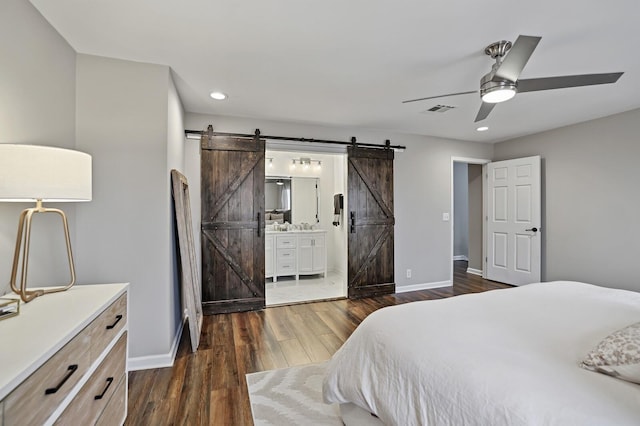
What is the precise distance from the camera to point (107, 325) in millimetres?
1431

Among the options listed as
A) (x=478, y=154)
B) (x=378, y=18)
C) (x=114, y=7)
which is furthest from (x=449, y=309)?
(x=478, y=154)

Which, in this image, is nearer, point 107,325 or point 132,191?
point 107,325


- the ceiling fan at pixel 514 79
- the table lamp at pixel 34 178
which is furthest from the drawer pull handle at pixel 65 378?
the ceiling fan at pixel 514 79

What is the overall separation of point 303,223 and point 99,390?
15.0 ft

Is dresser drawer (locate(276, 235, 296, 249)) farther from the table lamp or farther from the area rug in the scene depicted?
the table lamp

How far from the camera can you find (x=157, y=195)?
2355mm

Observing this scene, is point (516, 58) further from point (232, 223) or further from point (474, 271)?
point (474, 271)

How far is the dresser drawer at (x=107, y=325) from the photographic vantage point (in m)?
1.29

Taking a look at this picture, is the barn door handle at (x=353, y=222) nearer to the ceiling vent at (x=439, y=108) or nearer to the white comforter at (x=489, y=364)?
the ceiling vent at (x=439, y=108)

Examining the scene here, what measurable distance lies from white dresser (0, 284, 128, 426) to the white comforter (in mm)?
1101

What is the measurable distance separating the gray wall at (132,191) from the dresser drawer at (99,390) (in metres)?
0.72

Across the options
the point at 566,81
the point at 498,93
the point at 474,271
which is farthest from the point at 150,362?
the point at 474,271

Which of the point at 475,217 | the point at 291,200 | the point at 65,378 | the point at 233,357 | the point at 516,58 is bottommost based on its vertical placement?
the point at 233,357

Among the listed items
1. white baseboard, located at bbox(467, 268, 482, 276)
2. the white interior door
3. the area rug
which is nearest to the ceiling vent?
the white interior door
